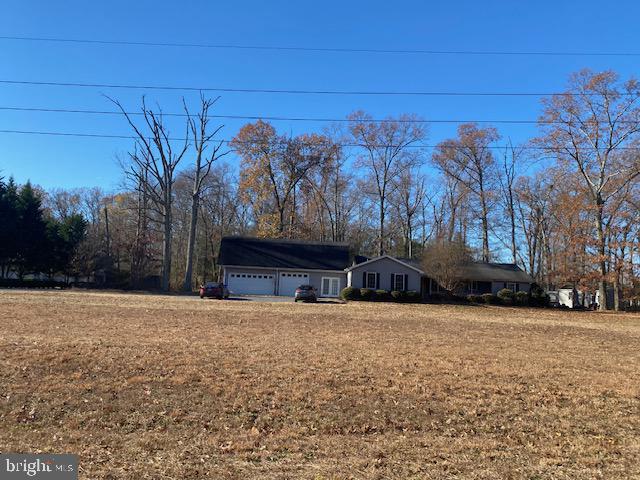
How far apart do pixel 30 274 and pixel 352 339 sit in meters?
47.9

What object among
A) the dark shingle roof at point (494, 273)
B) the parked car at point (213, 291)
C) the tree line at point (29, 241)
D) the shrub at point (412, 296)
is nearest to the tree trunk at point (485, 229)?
the dark shingle roof at point (494, 273)

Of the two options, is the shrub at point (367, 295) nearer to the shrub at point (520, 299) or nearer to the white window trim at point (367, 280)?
the white window trim at point (367, 280)

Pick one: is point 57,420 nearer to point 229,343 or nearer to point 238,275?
point 229,343

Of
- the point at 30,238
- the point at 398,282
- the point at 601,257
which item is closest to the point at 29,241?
the point at 30,238

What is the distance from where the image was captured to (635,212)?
42469 millimetres

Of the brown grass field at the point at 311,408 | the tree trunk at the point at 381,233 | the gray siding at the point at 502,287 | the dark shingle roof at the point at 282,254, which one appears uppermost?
the tree trunk at the point at 381,233

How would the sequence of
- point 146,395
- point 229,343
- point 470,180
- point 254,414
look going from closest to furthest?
point 254,414
point 146,395
point 229,343
point 470,180

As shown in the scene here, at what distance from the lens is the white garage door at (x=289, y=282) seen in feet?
153

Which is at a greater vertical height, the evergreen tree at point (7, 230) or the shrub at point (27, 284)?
the evergreen tree at point (7, 230)

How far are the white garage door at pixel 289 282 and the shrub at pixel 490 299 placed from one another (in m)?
15.2

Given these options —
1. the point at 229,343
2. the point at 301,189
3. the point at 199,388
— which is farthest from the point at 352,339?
the point at 301,189

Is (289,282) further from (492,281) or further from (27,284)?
(27,284)

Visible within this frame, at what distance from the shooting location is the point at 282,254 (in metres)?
47.7

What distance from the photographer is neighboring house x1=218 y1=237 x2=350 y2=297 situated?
1825 inches
